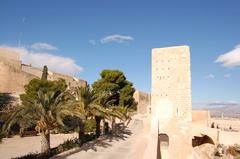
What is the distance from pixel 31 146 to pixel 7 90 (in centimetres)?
1828

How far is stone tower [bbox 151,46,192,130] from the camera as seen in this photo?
17.5 meters

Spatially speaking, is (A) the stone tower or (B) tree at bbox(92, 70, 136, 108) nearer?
(A) the stone tower

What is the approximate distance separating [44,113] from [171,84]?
9.21 metres

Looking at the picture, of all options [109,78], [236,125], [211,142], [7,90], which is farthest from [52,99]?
[236,125]

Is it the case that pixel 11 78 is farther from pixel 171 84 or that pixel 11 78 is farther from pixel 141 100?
pixel 171 84

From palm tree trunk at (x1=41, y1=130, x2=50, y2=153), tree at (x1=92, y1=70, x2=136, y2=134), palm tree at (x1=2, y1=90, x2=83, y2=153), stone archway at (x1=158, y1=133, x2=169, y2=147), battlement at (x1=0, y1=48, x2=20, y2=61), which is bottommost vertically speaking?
stone archway at (x1=158, y1=133, x2=169, y2=147)

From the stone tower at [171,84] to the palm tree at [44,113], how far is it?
7.19m

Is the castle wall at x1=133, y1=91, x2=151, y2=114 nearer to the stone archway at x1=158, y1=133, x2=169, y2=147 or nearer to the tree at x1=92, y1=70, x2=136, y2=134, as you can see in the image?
the tree at x1=92, y1=70, x2=136, y2=134

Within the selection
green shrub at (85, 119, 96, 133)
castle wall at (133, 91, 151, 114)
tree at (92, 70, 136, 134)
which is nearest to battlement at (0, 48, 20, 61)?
tree at (92, 70, 136, 134)

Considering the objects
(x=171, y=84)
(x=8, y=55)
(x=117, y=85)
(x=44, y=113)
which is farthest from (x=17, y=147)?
(x=8, y=55)

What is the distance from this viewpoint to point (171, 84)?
58.4 ft

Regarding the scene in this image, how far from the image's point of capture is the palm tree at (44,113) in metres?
12.0

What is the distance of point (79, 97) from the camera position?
15.7m

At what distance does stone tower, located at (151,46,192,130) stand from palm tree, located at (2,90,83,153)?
7191 millimetres
